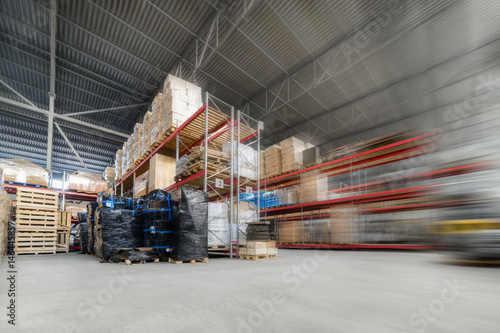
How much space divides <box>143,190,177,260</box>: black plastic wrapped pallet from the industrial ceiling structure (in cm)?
610

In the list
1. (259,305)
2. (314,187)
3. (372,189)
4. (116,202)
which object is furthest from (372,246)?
(116,202)

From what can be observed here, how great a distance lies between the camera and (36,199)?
8.30 m

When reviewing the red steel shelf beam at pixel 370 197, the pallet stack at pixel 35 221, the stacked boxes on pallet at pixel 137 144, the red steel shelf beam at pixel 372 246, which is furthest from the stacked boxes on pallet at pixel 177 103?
the red steel shelf beam at pixel 372 246

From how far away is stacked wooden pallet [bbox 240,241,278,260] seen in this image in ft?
17.3

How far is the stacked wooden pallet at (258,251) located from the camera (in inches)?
208

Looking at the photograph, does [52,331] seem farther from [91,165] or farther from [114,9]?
[91,165]

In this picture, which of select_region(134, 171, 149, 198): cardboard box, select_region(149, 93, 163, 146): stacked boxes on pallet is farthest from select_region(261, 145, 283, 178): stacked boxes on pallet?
select_region(134, 171, 149, 198): cardboard box

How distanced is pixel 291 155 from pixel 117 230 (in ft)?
23.3

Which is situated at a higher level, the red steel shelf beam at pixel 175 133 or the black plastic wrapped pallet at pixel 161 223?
the red steel shelf beam at pixel 175 133

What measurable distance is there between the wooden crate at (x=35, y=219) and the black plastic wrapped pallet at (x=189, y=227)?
6481mm

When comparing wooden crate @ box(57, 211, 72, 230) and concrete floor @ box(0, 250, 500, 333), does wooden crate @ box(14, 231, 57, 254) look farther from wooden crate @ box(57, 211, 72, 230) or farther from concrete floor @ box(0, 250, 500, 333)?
concrete floor @ box(0, 250, 500, 333)

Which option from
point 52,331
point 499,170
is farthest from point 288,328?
point 499,170

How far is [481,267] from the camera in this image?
3.55 m

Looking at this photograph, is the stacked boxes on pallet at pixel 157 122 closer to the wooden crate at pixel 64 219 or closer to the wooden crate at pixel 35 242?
the wooden crate at pixel 35 242
